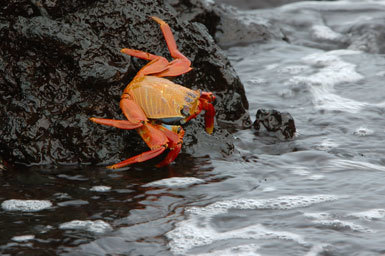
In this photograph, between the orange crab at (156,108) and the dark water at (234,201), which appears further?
the orange crab at (156,108)

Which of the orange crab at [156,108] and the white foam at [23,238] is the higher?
the orange crab at [156,108]

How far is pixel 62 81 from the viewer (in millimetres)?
4555

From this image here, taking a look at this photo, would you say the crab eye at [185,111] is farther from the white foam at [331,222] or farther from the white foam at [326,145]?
the white foam at [326,145]

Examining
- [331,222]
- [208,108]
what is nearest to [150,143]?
[208,108]

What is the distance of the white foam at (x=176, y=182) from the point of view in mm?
4273

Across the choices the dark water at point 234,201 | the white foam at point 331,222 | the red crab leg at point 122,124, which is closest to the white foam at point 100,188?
the dark water at point 234,201

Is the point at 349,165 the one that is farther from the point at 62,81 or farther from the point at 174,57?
the point at 62,81

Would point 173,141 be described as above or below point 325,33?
below

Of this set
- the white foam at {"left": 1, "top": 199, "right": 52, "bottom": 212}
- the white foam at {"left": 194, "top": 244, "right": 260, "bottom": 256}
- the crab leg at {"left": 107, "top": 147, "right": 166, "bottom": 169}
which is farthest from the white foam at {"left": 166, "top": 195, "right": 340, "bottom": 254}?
the white foam at {"left": 1, "top": 199, "right": 52, "bottom": 212}

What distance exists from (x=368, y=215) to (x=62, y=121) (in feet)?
8.27

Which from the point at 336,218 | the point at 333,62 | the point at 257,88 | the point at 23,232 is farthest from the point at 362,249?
the point at 333,62

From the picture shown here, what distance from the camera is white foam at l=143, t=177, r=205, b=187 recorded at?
4.27 m

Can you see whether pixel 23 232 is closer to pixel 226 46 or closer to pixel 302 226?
pixel 302 226

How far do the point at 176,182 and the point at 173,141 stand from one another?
34cm
